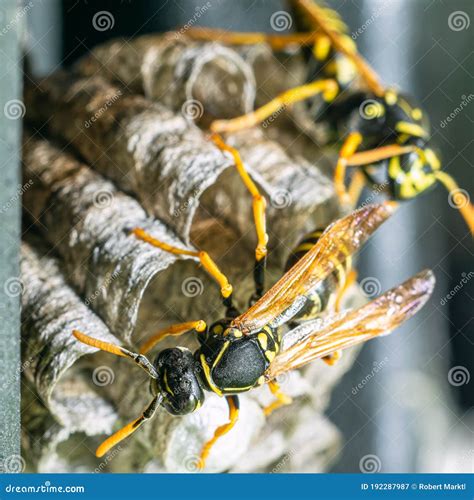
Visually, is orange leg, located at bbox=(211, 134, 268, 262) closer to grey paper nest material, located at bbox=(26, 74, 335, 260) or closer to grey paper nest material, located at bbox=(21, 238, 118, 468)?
grey paper nest material, located at bbox=(26, 74, 335, 260)

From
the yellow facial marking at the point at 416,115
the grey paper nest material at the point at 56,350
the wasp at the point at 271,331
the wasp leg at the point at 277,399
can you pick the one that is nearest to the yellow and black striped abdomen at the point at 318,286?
the wasp at the point at 271,331

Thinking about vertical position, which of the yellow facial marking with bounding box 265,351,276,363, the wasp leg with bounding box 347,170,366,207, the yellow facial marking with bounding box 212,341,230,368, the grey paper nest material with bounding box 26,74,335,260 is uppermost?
the wasp leg with bounding box 347,170,366,207

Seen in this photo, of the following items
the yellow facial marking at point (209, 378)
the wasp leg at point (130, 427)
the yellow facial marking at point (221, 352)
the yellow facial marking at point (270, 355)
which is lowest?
the wasp leg at point (130, 427)

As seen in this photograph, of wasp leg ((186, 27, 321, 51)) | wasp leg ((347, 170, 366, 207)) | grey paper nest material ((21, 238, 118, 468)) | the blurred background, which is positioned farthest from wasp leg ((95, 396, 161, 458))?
wasp leg ((186, 27, 321, 51))

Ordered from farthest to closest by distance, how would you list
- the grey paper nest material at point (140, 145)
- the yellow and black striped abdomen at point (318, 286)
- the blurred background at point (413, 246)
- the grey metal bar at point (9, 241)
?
the blurred background at point (413, 246), the yellow and black striped abdomen at point (318, 286), the grey paper nest material at point (140, 145), the grey metal bar at point (9, 241)

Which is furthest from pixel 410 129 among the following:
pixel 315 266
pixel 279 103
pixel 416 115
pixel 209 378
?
pixel 209 378

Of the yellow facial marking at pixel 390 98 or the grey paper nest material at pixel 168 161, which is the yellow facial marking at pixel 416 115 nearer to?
the yellow facial marking at pixel 390 98

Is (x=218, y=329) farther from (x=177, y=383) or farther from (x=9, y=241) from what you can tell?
(x=9, y=241)
